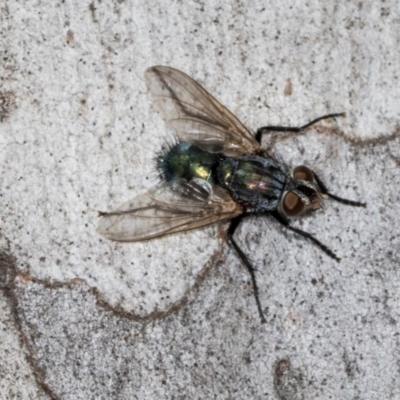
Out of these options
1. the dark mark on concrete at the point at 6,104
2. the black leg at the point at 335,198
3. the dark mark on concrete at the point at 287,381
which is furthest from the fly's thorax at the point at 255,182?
the dark mark on concrete at the point at 6,104

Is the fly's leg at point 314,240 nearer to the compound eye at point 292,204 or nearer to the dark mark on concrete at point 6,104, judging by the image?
the compound eye at point 292,204

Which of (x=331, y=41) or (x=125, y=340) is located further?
(x=331, y=41)

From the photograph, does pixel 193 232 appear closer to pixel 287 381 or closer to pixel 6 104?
pixel 287 381

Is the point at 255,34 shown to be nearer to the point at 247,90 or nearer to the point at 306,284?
the point at 247,90

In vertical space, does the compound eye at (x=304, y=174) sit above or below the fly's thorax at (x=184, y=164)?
above

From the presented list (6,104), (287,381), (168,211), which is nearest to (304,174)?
(168,211)

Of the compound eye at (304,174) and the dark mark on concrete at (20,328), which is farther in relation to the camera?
the compound eye at (304,174)

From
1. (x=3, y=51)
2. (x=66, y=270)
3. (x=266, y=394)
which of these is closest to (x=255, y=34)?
(x=3, y=51)

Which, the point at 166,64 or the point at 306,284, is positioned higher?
the point at 166,64
